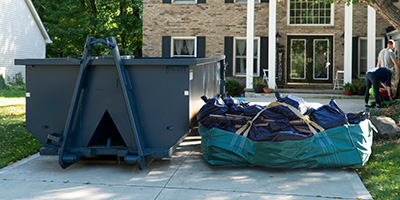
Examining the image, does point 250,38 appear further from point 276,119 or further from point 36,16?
point 36,16

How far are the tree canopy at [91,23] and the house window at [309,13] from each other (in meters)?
9.77

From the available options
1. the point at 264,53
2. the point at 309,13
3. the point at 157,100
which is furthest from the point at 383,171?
the point at 309,13

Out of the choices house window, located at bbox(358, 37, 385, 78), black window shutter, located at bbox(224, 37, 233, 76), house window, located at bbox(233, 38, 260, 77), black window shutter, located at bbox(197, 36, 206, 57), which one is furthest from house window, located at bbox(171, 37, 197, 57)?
house window, located at bbox(358, 37, 385, 78)

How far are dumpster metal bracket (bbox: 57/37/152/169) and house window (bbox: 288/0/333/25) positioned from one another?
15.8 metres

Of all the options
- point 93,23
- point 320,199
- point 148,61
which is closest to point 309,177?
point 320,199

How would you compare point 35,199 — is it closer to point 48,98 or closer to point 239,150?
point 48,98

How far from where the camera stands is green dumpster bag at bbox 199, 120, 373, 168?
5.97 metres

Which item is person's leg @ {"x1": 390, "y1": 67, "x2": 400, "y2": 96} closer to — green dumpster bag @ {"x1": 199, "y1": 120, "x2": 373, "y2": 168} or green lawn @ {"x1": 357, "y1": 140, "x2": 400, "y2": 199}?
green lawn @ {"x1": 357, "y1": 140, "x2": 400, "y2": 199}

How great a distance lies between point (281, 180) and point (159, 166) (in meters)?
1.81

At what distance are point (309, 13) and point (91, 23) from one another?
16600 mm

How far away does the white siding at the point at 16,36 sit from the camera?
84.6ft

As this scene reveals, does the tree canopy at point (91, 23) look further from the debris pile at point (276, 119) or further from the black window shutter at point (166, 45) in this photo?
the debris pile at point (276, 119)

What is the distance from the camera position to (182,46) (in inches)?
833

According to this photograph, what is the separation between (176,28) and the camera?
20.8 m
